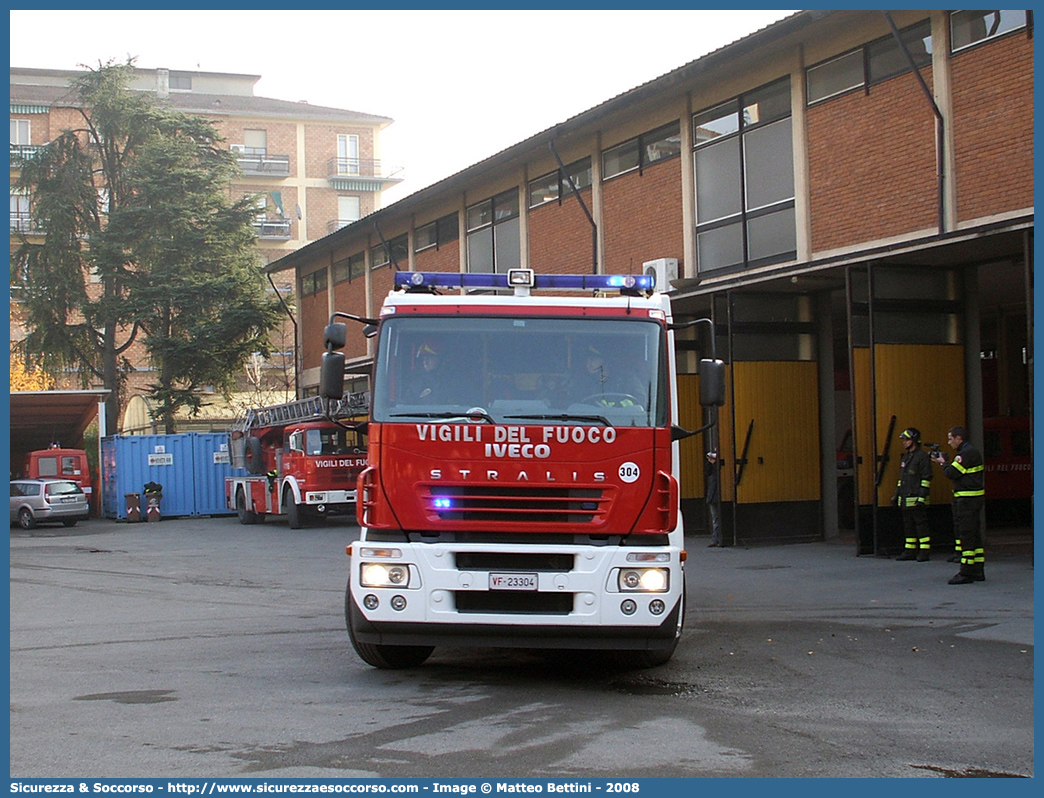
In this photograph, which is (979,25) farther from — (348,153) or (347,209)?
(348,153)

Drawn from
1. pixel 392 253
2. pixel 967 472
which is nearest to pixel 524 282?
pixel 967 472

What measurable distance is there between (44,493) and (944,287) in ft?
83.8

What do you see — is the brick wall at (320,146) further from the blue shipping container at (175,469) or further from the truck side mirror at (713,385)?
the truck side mirror at (713,385)

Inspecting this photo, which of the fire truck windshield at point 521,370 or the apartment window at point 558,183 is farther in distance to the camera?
the apartment window at point 558,183

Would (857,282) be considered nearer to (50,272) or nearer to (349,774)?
(349,774)

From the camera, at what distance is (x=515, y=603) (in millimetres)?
8273

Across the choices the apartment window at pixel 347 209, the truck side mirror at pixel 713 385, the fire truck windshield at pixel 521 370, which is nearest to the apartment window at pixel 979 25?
the truck side mirror at pixel 713 385

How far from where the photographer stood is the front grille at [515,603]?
27.1ft

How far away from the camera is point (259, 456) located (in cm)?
3119

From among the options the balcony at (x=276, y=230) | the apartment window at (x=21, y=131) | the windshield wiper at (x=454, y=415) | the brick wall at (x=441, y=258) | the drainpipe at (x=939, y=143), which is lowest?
the windshield wiper at (x=454, y=415)

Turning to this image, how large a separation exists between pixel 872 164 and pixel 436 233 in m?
15.2

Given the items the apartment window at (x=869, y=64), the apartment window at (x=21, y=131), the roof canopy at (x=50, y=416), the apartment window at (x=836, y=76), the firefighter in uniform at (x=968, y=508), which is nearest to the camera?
the firefighter in uniform at (x=968, y=508)

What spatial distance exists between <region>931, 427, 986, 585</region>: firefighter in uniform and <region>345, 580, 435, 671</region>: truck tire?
7.08 metres

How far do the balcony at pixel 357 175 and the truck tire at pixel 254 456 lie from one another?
129ft
